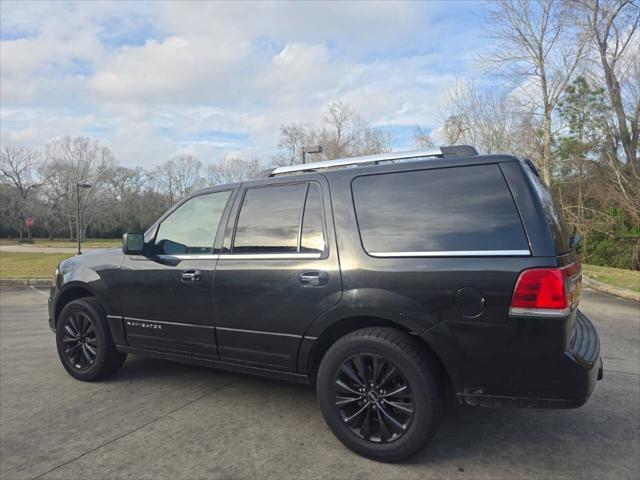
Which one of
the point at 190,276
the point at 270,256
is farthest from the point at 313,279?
the point at 190,276

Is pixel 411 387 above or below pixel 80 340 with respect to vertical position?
below

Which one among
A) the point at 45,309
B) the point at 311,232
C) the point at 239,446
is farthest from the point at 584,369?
the point at 45,309

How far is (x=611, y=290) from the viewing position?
10117 millimetres

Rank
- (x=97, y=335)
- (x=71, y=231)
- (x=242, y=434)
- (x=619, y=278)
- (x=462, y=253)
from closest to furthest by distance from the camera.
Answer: (x=462, y=253) < (x=242, y=434) < (x=97, y=335) < (x=619, y=278) < (x=71, y=231)

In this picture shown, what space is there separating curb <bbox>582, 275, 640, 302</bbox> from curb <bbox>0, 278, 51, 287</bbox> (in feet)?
46.8

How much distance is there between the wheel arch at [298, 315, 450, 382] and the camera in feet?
9.34

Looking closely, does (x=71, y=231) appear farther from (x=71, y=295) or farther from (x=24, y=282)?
(x=71, y=295)

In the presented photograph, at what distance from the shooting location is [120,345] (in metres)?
4.08

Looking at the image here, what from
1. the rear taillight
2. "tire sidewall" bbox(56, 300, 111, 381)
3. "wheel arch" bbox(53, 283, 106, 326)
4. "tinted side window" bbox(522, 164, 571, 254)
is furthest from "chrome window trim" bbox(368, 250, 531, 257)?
"wheel arch" bbox(53, 283, 106, 326)

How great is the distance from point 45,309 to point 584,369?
9141mm

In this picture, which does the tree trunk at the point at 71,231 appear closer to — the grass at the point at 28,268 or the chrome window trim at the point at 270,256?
the grass at the point at 28,268

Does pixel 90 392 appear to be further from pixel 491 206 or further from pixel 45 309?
pixel 45 309

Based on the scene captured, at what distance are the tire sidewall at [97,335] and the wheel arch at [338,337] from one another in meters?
2.10

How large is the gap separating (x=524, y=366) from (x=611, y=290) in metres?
9.36
